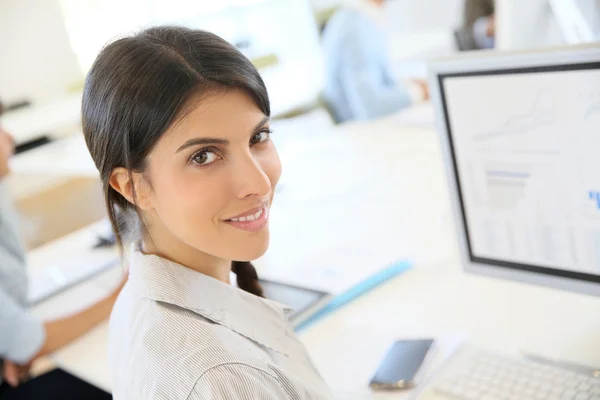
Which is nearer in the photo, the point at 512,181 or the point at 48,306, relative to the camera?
the point at 512,181

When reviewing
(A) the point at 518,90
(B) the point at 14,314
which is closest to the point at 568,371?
(A) the point at 518,90

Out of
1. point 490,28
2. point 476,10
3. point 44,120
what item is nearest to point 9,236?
point 44,120

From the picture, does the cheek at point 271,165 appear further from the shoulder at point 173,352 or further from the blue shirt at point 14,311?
the blue shirt at point 14,311

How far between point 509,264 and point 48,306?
106 centimetres

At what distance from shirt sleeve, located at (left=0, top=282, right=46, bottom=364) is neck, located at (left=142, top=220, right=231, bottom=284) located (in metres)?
0.66

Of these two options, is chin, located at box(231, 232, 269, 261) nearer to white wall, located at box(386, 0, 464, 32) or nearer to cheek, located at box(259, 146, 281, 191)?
cheek, located at box(259, 146, 281, 191)

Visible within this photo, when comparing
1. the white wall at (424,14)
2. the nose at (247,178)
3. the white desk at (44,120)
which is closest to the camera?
the nose at (247,178)

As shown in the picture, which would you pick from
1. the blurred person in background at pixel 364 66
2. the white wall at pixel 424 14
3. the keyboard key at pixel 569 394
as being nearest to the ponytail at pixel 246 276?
the keyboard key at pixel 569 394

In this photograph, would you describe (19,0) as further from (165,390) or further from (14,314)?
(165,390)

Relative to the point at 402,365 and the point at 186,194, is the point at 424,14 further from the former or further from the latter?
the point at 186,194

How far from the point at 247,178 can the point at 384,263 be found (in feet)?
2.10

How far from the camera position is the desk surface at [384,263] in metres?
0.99

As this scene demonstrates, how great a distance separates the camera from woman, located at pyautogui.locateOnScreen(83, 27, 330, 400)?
0.68 meters

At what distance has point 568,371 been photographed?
Answer: 33.2 inches
